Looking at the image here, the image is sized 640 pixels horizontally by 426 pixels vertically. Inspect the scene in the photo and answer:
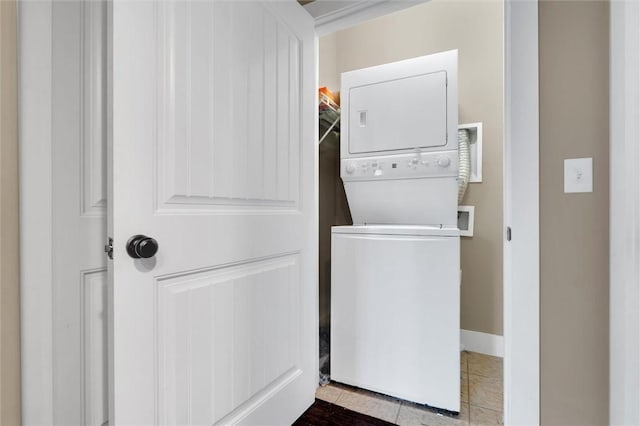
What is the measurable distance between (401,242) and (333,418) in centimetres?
89

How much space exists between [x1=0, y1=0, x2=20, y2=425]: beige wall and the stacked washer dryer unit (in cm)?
129

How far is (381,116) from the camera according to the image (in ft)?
5.88

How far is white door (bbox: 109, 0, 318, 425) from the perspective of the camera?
741 mm

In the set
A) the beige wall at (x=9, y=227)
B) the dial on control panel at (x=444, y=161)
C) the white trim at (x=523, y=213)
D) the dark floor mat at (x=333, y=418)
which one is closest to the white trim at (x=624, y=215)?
the white trim at (x=523, y=213)

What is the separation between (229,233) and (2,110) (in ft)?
1.99

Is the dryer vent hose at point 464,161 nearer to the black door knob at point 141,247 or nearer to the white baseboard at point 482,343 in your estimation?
the white baseboard at point 482,343

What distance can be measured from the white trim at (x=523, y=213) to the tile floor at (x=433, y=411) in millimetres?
438

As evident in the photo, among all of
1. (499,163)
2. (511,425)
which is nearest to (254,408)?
(511,425)

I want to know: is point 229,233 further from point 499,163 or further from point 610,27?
point 499,163

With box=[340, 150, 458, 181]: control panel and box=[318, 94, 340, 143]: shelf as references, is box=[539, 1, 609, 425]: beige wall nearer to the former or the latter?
box=[340, 150, 458, 181]: control panel

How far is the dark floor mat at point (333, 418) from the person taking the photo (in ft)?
4.61

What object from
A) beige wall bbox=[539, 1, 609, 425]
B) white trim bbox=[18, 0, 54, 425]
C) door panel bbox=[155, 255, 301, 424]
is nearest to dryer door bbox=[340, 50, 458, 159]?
beige wall bbox=[539, 1, 609, 425]

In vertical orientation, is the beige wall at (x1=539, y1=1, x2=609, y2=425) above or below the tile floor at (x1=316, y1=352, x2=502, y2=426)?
above

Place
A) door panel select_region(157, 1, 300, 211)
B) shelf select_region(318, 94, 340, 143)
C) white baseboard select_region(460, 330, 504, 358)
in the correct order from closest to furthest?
door panel select_region(157, 1, 300, 211), shelf select_region(318, 94, 340, 143), white baseboard select_region(460, 330, 504, 358)
